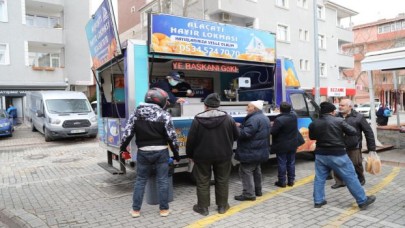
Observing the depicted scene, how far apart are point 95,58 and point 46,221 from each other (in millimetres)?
3532

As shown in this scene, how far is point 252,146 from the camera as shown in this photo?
5.11 metres

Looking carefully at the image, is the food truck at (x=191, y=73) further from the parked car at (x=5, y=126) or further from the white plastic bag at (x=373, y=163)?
the parked car at (x=5, y=126)

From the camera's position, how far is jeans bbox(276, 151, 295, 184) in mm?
5866

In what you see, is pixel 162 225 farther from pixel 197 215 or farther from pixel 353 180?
pixel 353 180

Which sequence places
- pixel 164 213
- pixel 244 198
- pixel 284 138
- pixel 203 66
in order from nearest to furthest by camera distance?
1. pixel 164 213
2. pixel 244 198
3. pixel 284 138
4. pixel 203 66

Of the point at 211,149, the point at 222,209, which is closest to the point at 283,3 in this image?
the point at 211,149

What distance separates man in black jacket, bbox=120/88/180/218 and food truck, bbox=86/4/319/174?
0.79 m

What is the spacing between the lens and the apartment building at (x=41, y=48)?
A: 20.9 m

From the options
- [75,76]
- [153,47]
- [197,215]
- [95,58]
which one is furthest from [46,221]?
[75,76]

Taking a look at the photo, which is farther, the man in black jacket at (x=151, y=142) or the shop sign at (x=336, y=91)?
the shop sign at (x=336, y=91)

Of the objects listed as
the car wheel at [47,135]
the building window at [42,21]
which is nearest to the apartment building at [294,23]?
the building window at [42,21]

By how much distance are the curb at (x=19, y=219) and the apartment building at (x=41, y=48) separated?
18717 mm

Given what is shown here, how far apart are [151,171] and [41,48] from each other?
22917 millimetres

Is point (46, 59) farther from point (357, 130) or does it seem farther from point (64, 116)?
point (357, 130)
